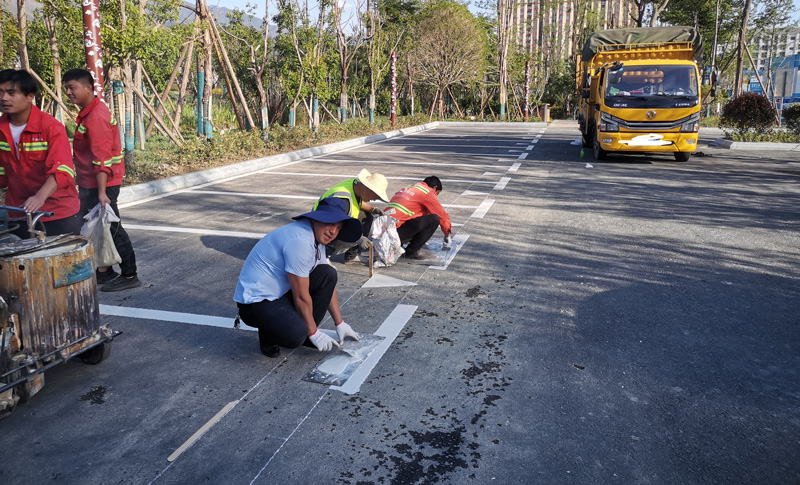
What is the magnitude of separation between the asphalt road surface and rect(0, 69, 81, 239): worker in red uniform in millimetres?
946

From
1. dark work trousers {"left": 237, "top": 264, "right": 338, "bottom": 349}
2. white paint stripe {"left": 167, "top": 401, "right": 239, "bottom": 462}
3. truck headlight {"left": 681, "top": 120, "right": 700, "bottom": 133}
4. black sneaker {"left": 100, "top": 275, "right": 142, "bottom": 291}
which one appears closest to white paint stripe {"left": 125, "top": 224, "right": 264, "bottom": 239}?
black sneaker {"left": 100, "top": 275, "right": 142, "bottom": 291}

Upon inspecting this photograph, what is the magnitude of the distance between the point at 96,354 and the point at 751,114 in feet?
66.8

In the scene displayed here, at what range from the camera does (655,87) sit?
14398mm

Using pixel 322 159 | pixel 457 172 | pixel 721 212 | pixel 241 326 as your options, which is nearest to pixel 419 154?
pixel 322 159

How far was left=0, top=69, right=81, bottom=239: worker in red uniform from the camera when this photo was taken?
4498mm

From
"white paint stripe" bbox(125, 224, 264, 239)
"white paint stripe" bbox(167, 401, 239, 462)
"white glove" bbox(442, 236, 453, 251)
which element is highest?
"white paint stripe" bbox(125, 224, 264, 239)

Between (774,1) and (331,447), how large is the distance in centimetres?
4369

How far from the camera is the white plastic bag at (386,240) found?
250 inches

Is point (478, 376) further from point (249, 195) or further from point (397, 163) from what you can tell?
point (397, 163)

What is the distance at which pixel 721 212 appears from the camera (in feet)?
30.1

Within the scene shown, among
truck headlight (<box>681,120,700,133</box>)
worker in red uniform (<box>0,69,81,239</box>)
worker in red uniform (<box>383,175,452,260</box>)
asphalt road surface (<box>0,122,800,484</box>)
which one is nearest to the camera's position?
asphalt road surface (<box>0,122,800,484</box>)

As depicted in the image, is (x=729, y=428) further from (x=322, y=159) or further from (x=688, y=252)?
(x=322, y=159)

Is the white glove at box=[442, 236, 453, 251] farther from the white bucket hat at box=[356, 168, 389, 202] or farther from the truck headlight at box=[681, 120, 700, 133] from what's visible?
the truck headlight at box=[681, 120, 700, 133]

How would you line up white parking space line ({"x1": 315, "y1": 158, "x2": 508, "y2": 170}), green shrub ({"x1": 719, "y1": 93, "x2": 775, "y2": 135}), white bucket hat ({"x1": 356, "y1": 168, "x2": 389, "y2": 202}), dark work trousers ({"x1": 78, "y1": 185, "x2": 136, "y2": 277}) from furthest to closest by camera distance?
green shrub ({"x1": 719, "y1": 93, "x2": 775, "y2": 135}) → white parking space line ({"x1": 315, "y1": 158, "x2": 508, "y2": 170}) → white bucket hat ({"x1": 356, "y1": 168, "x2": 389, "y2": 202}) → dark work trousers ({"x1": 78, "y1": 185, "x2": 136, "y2": 277})
